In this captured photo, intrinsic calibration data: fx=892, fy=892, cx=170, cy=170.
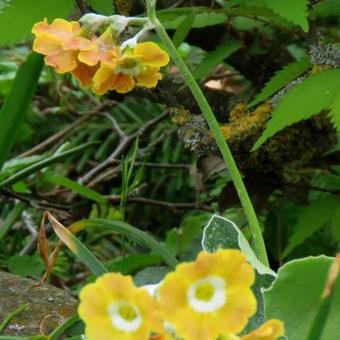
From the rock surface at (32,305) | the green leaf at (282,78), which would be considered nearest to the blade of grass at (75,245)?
the rock surface at (32,305)

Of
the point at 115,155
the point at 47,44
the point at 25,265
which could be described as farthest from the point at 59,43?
the point at 115,155

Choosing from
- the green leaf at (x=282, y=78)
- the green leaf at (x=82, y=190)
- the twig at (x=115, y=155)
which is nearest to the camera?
the green leaf at (x=282, y=78)

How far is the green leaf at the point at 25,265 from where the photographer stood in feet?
4.55

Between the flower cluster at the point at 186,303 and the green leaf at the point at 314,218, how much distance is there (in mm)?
578

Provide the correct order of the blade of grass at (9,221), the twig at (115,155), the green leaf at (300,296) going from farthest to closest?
the twig at (115,155)
the blade of grass at (9,221)
the green leaf at (300,296)

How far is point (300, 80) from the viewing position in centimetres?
112

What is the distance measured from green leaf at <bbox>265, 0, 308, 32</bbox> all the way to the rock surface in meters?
0.40

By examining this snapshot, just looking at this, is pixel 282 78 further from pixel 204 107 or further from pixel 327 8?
pixel 204 107

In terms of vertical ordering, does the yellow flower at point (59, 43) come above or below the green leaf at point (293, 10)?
above

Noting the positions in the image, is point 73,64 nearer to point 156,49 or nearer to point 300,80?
point 156,49

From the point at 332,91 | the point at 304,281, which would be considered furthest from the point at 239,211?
the point at 304,281

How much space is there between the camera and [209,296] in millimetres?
608

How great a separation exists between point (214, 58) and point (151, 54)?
0.50 meters

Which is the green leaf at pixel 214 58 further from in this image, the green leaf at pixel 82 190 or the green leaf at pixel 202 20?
the green leaf at pixel 82 190
